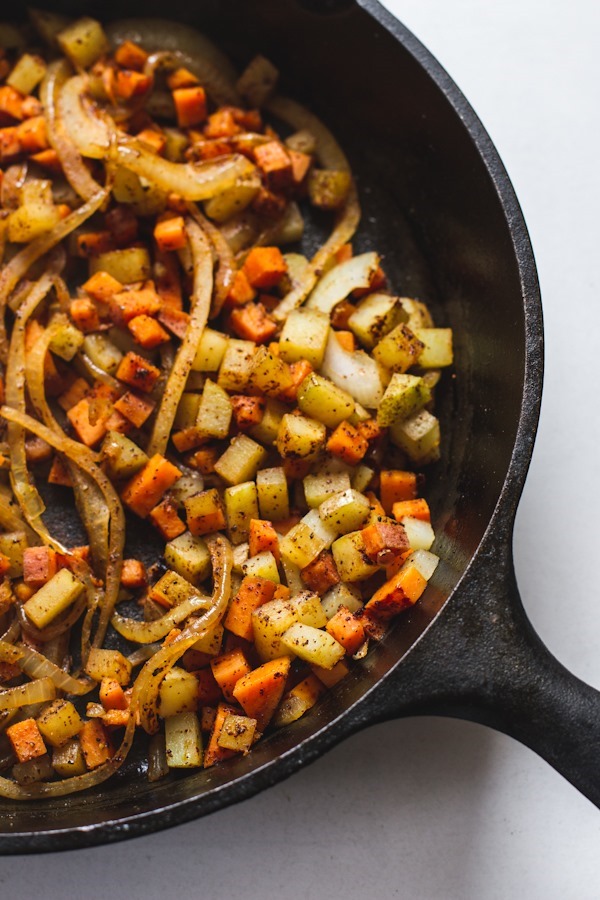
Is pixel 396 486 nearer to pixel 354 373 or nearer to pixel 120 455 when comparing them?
pixel 354 373

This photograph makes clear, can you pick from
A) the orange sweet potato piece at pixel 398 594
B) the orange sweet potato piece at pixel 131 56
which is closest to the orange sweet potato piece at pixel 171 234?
the orange sweet potato piece at pixel 131 56

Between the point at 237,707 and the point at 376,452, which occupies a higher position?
the point at 376,452

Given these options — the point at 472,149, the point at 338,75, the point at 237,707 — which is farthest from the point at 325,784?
the point at 338,75

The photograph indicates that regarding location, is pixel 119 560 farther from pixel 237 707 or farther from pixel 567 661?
pixel 567 661

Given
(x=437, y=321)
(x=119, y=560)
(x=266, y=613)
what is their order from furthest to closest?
1. (x=437, y=321)
2. (x=119, y=560)
3. (x=266, y=613)

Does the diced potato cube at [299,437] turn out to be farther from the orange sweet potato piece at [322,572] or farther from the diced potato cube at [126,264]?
the diced potato cube at [126,264]

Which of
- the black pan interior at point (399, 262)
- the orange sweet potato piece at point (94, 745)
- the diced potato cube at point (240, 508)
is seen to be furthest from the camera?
the diced potato cube at point (240, 508)

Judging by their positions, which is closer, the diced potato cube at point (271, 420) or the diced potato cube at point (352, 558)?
the diced potato cube at point (352, 558)
